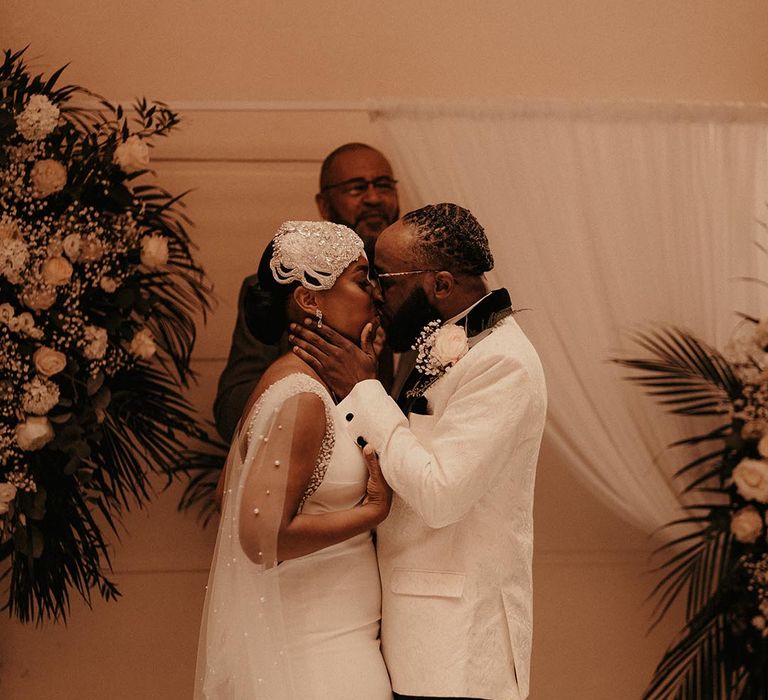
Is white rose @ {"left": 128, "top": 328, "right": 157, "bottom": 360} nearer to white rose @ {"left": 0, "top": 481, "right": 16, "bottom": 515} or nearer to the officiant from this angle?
the officiant

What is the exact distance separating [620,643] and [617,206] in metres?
1.72

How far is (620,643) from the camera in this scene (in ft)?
13.8

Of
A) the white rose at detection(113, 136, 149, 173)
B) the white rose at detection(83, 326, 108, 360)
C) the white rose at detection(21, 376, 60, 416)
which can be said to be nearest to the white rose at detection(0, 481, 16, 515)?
the white rose at detection(21, 376, 60, 416)

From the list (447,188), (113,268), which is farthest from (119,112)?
(447,188)

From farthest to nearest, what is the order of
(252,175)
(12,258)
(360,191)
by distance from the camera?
(252,175), (360,191), (12,258)

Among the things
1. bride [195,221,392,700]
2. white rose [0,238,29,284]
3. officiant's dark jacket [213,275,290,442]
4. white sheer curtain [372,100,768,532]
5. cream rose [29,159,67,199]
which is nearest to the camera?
bride [195,221,392,700]

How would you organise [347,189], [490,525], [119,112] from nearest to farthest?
[490,525] < [119,112] < [347,189]

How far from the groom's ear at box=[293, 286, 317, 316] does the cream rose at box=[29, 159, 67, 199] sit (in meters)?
1.14

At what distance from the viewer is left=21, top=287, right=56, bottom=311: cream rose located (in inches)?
127

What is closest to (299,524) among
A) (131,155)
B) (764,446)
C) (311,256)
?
(311,256)

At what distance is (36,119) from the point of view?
10.8 ft

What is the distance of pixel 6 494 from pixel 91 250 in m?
0.79

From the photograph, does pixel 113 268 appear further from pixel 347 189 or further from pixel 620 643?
pixel 620 643

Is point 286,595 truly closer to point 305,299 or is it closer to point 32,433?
point 305,299
